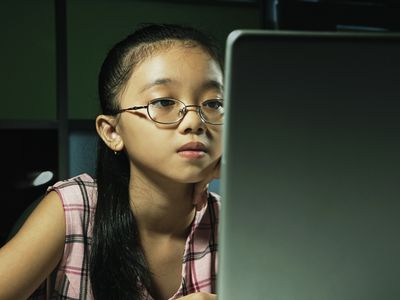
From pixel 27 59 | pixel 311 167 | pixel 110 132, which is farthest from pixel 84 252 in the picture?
pixel 27 59

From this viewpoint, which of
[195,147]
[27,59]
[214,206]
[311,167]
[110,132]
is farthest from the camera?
[27,59]

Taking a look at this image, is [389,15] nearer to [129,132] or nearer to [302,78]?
[129,132]

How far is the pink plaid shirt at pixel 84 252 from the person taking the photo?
86 cm

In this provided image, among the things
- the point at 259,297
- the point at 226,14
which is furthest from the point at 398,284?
the point at 226,14

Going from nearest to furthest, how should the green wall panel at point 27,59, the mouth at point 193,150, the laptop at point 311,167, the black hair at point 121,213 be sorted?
1. the laptop at point 311,167
2. the mouth at point 193,150
3. the black hair at point 121,213
4. the green wall panel at point 27,59

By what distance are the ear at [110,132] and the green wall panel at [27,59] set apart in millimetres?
1135

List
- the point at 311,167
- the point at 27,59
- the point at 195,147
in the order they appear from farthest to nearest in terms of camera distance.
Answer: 1. the point at 27,59
2. the point at 195,147
3. the point at 311,167

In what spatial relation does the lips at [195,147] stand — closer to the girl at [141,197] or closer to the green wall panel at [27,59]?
the girl at [141,197]

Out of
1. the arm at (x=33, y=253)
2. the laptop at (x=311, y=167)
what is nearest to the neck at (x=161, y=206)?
the arm at (x=33, y=253)

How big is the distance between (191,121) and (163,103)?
2.2 inches

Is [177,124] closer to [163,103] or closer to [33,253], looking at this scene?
[163,103]

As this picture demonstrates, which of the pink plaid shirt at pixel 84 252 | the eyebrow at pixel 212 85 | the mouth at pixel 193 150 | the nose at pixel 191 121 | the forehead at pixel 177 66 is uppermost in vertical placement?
the forehead at pixel 177 66

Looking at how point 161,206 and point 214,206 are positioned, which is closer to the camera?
point 161,206

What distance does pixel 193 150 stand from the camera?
70cm
